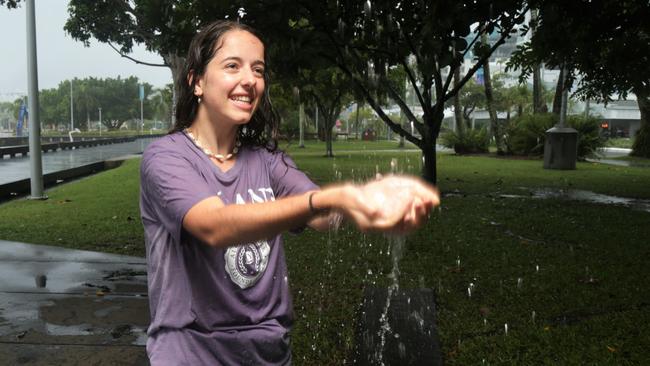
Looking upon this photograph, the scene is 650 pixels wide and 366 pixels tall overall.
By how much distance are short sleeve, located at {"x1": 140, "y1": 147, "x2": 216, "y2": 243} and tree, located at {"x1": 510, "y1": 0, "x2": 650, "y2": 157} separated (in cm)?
723

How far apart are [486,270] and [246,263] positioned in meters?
4.60

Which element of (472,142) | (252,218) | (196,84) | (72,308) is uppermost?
(196,84)

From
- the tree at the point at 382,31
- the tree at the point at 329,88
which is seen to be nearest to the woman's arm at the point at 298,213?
the tree at the point at 382,31

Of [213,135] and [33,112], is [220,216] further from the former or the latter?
[33,112]

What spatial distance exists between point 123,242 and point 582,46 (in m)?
7.84

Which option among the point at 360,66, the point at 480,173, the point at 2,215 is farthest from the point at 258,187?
the point at 480,173

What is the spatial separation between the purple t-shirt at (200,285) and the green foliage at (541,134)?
22.5 metres

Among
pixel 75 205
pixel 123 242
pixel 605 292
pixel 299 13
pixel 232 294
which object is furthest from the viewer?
pixel 75 205

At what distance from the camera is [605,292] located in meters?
5.00

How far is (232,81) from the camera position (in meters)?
1.59

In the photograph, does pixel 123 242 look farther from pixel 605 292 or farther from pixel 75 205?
pixel 605 292

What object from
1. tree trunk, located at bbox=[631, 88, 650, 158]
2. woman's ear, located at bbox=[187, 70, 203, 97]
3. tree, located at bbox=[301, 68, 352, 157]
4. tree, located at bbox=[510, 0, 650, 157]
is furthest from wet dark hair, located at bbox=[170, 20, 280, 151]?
tree trunk, located at bbox=[631, 88, 650, 158]

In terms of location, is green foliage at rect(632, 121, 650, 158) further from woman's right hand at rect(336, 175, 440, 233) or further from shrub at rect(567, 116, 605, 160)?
woman's right hand at rect(336, 175, 440, 233)

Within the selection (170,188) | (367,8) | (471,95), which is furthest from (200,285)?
(471,95)
